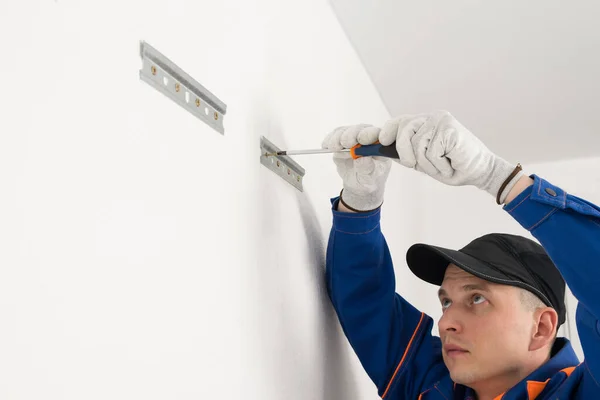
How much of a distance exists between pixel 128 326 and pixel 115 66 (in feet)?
1.10

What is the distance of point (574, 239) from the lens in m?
1.00

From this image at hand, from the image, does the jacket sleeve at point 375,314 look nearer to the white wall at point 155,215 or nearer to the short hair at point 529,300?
the white wall at point 155,215

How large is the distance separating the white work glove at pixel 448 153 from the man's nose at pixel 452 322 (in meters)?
0.36

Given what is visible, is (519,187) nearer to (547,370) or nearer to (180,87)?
(547,370)

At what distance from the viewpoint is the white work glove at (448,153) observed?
105cm

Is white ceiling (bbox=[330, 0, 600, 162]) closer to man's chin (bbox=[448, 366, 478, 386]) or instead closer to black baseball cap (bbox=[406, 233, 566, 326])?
black baseball cap (bbox=[406, 233, 566, 326])

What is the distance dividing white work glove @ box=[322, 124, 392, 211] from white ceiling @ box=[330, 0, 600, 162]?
0.61 m

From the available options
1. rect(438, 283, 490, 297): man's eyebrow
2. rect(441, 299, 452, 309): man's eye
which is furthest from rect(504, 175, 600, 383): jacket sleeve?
rect(441, 299, 452, 309): man's eye

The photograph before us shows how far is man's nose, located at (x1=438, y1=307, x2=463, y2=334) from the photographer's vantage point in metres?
1.33

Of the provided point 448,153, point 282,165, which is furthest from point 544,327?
point 282,165

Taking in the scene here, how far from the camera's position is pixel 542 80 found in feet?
6.72

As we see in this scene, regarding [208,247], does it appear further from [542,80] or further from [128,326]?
[542,80]

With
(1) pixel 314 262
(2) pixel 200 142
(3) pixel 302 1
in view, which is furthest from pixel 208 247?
(3) pixel 302 1

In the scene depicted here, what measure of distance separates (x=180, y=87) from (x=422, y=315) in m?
0.91
